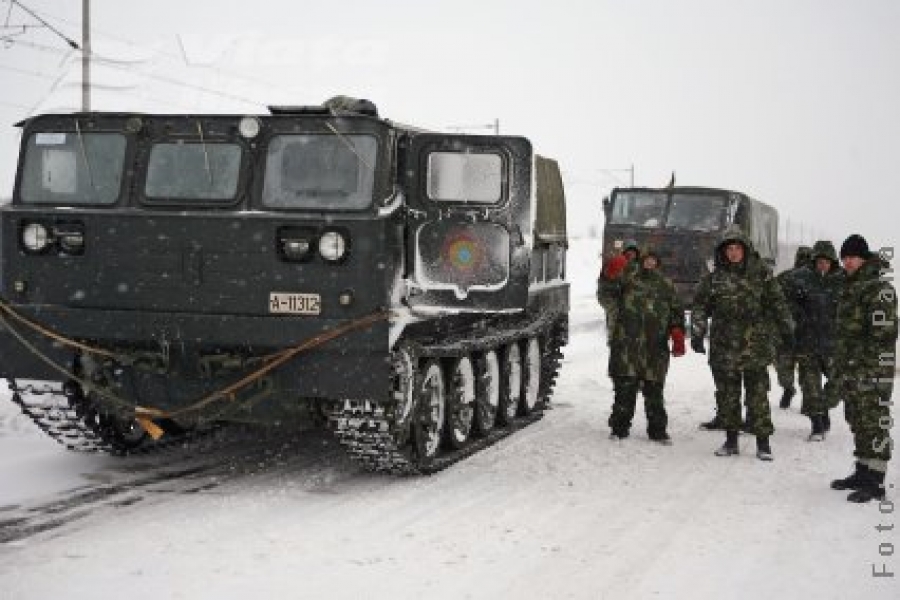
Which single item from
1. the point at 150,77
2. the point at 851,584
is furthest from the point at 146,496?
the point at 150,77

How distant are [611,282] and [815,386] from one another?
2139mm

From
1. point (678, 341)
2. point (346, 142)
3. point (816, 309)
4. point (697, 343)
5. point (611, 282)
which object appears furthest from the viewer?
point (611, 282)

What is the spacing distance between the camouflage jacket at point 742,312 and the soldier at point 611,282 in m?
1.03

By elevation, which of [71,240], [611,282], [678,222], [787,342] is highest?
[678,222]

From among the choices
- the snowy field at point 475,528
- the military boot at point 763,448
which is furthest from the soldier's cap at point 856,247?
the military boot at point 763,448

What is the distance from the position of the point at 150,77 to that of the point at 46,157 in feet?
282

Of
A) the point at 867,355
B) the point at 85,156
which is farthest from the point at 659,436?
the point at 85,156

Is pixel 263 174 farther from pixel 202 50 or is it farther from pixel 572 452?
pixel 202 50

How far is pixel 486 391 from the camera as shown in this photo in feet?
32.7

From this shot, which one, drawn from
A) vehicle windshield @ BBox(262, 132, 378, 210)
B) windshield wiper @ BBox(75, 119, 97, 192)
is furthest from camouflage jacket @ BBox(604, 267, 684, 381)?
windshield wiper @ BBox(75, 119, 97, 192)

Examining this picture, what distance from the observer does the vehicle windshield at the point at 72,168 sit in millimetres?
8102

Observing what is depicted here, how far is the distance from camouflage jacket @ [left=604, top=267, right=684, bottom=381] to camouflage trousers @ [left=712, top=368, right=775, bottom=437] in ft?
2.44

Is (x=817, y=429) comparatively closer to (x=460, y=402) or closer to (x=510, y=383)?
(x=510, y=383)

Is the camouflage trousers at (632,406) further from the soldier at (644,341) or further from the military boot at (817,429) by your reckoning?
the military boot at (817,429)
